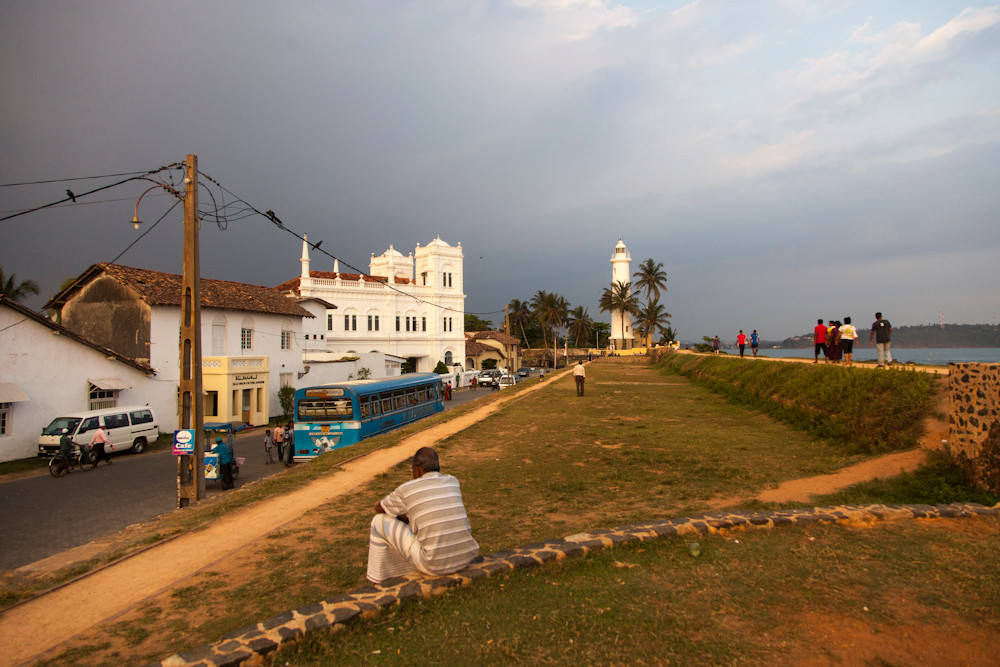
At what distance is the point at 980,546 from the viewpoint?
5465 mm

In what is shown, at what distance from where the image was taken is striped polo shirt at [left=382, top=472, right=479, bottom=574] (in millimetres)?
4562

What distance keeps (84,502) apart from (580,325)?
8506 cm

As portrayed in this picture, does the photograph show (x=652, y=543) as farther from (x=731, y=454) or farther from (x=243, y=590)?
(x=731, y=454)

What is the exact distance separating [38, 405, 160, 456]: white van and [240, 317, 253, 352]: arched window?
29.2 ft

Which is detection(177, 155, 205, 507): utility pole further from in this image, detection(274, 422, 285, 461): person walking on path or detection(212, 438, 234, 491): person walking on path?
detection(274, 422, 285, 461): person walking on path

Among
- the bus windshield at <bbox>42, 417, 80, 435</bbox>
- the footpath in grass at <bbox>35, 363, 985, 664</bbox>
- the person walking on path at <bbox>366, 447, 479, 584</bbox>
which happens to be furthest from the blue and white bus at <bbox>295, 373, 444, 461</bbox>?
the person walking on path at <bbox>366, 447, 479, 584</bbox>

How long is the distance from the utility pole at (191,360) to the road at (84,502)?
171 cm

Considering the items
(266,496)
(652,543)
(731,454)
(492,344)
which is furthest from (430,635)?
(492,344)

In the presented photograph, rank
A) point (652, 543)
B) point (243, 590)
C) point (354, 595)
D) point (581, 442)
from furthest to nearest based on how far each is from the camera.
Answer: point (581, 442) < point (652, 543) < point (243, 590) < point (354, 595)

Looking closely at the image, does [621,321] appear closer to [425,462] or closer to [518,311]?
[518,311]

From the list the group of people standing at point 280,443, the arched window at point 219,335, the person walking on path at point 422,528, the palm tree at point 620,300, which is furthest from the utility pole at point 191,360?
the palm tree at point 620,300

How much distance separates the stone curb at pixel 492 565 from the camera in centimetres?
394

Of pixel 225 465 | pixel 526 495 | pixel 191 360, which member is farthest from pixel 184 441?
pixel 526 495

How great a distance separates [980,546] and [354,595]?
6.01 metres
